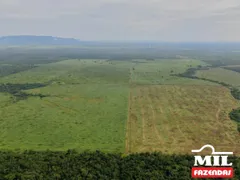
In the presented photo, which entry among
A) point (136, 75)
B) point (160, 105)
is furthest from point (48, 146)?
point (136, 75)

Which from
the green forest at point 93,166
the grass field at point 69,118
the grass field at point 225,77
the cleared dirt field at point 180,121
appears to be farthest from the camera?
the grass field at point 225,77

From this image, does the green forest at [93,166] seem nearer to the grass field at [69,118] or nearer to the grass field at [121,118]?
the grass field at [121,118]

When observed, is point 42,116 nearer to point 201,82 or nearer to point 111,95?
point 111,95

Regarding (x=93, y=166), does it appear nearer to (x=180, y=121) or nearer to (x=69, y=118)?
(x=69, y=118)

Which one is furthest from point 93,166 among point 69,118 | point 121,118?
point 69,118

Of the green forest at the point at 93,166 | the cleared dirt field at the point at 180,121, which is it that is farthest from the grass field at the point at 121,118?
the green forest at the point at 93,166

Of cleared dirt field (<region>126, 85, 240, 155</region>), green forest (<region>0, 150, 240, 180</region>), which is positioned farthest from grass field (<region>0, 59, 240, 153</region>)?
green forest (<region>0, 150, 240, 180</region>)
